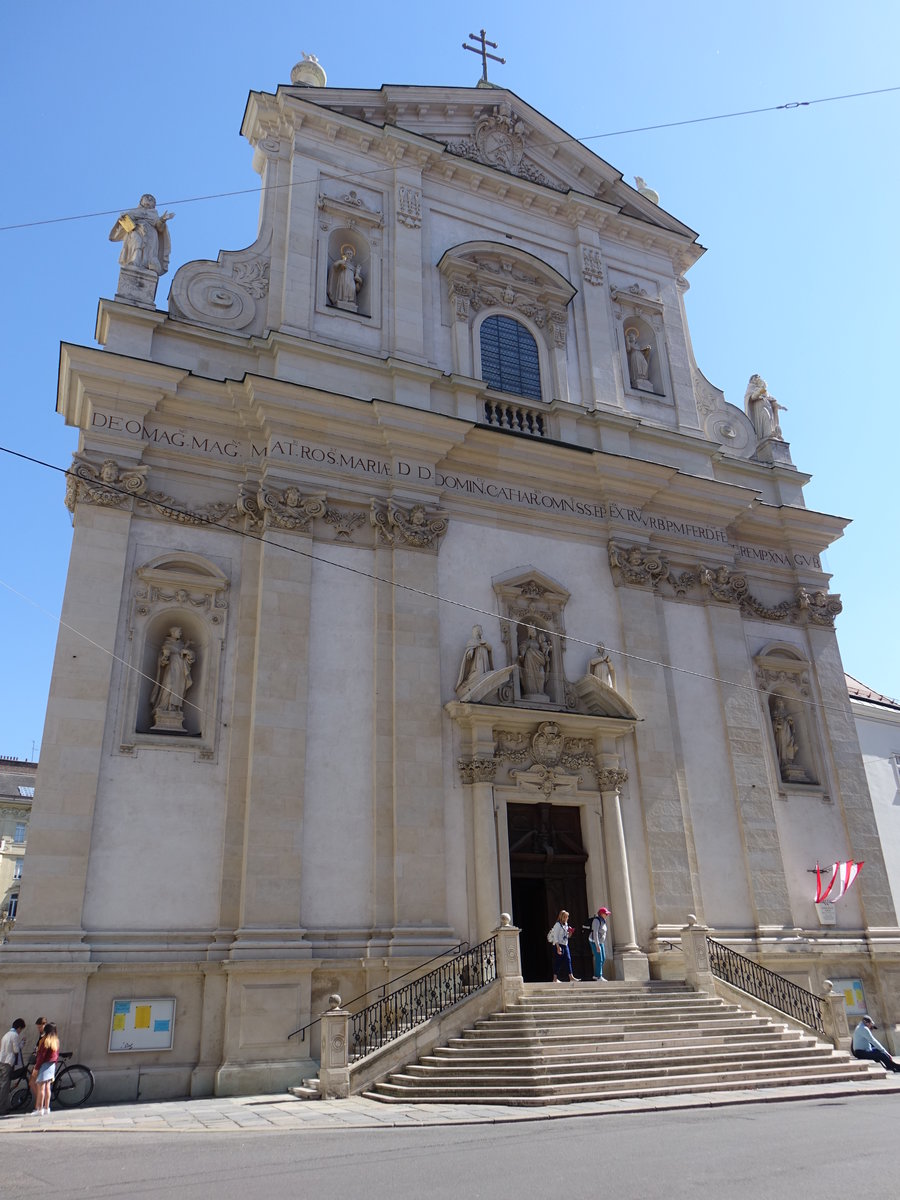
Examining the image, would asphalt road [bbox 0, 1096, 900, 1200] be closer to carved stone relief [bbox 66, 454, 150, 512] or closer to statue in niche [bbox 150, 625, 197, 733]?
statue in niche [bbox 150, 625, 197, 733]

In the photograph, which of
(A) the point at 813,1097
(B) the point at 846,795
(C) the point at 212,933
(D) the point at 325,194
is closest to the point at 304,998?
(C) the point at 212,933

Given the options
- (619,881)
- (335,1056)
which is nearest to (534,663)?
(619,881)

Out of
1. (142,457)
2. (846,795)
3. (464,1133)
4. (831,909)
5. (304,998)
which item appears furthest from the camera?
(846,795)

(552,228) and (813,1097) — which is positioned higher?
(552,228)

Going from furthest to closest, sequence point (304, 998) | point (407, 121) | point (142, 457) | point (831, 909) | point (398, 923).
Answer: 1. point (407, 121)
2. point (831, 909)
3. point (142, 457)
4. point (398, 923)
5. point (304, 998)

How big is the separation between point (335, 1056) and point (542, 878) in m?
6.26

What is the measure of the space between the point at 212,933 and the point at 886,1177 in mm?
10336

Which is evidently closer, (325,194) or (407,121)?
(325,194)

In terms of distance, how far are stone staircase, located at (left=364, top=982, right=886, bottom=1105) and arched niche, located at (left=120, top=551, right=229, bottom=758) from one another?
21.0 ft

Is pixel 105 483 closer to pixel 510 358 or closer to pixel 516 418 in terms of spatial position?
pixel 516 418

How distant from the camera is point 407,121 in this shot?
2291 cm

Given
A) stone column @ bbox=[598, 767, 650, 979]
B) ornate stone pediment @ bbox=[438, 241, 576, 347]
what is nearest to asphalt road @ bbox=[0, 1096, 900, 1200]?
stone column @ bbox=[598, 767, 650, 979]

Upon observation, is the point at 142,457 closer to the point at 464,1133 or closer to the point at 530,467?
the point at 530,467

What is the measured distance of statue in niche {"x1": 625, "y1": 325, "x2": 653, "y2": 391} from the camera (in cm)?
2372
